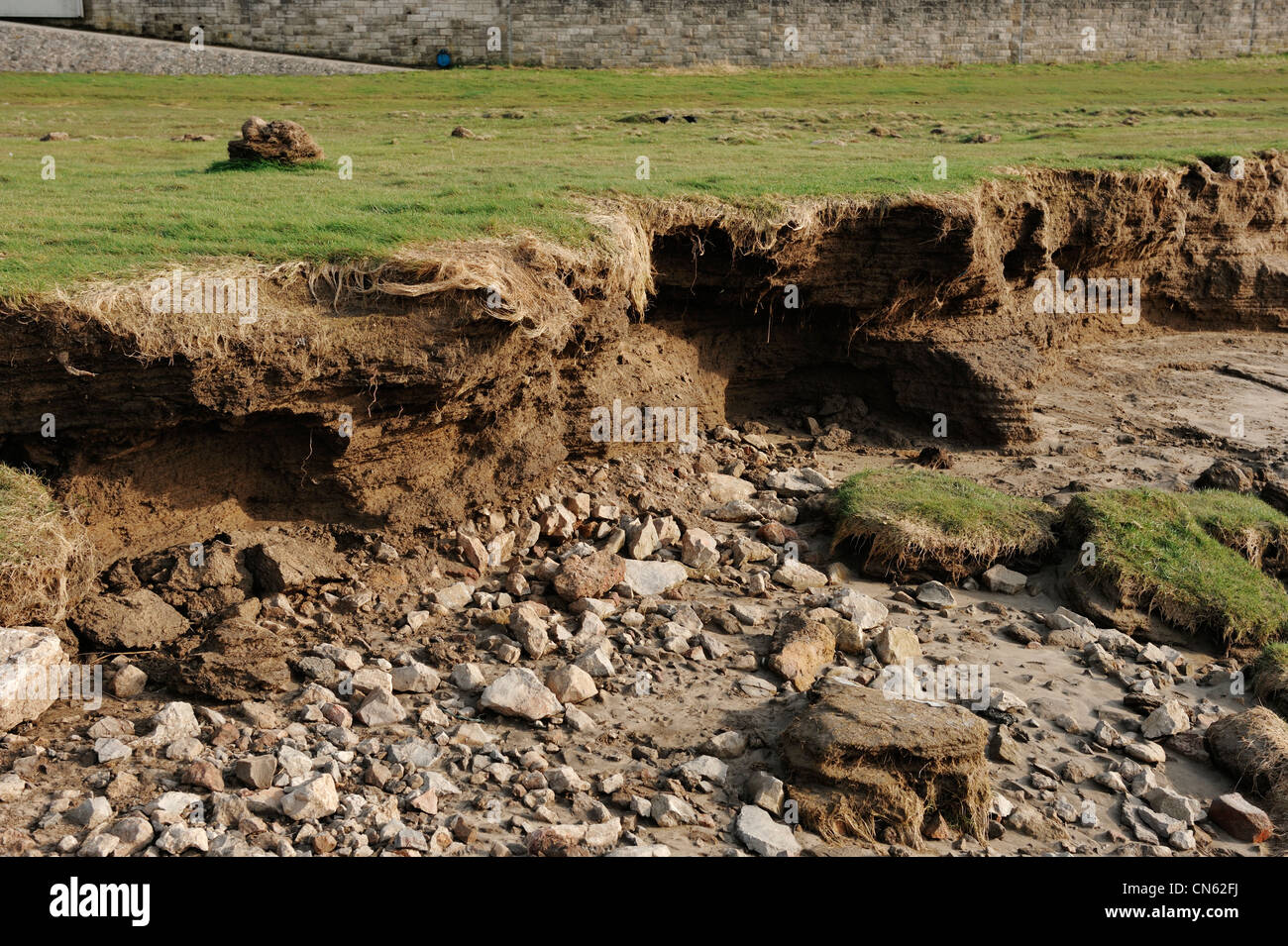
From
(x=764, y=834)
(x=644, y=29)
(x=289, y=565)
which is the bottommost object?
(x=764, y=834)

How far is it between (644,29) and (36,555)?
29.4 metres

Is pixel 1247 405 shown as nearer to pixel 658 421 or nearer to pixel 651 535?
pixel 658 421

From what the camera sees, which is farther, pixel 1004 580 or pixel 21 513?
pixel 1004 580

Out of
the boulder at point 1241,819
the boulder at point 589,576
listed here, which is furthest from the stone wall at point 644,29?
the boulder at point 1241,819

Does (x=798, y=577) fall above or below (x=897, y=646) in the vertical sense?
above

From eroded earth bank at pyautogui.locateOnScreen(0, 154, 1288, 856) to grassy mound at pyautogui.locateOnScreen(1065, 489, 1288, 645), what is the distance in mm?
230

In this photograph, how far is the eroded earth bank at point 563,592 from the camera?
6.17 m

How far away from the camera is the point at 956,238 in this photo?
38.6 feet

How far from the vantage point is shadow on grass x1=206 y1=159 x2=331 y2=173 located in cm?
1188

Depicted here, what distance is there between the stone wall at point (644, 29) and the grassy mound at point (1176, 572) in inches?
1034

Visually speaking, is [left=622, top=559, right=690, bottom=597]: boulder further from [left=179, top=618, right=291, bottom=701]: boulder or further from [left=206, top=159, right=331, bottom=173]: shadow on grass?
[left=206, top=159, right=331, bottom=173]: shadow on grass

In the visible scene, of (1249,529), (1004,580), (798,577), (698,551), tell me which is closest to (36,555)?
(698,551)

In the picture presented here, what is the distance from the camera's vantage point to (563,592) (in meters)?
8.42

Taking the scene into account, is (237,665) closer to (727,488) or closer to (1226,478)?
(727,488)
